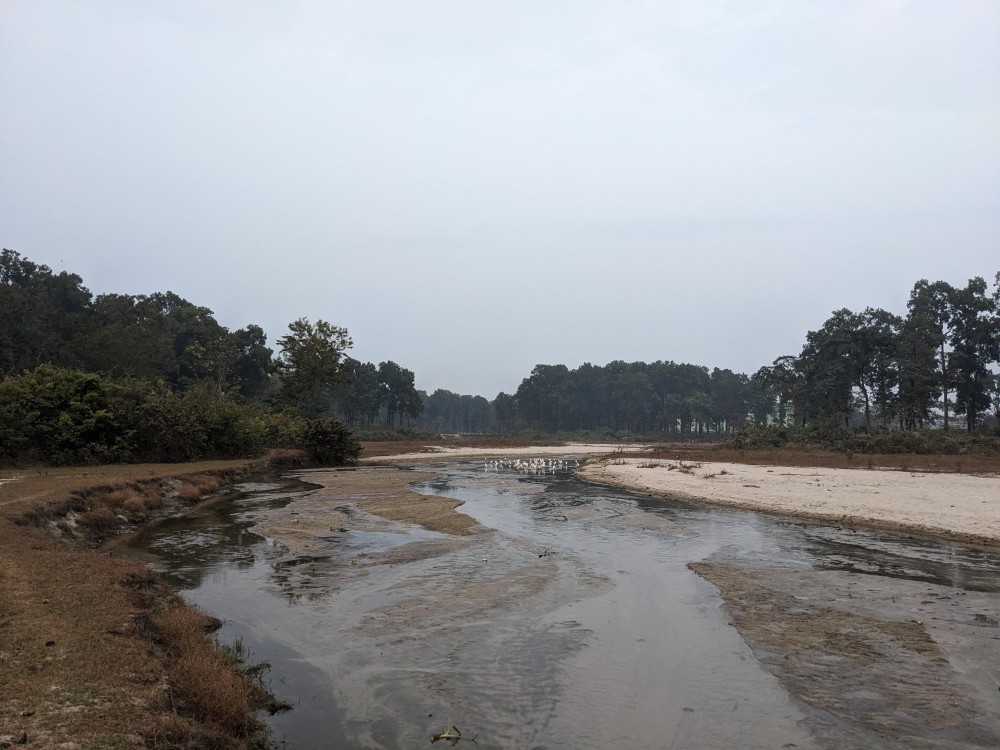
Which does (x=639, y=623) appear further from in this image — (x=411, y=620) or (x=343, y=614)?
(x=343, y=614)

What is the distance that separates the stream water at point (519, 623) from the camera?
7.67 metres

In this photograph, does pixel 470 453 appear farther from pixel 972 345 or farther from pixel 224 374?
pixel 972 345

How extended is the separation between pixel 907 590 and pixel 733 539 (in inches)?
277

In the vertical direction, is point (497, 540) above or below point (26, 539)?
below

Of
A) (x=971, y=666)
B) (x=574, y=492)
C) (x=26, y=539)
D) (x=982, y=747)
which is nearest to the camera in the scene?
(x=982, y=747)

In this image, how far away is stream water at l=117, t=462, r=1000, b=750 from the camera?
767 cm

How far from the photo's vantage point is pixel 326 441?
2151 inches

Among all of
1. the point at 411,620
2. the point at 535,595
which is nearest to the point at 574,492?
the point at 535,595

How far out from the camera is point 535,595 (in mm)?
13414

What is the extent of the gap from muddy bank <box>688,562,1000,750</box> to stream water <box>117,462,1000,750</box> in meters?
0.52

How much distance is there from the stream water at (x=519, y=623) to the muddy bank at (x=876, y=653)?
52 centimetres

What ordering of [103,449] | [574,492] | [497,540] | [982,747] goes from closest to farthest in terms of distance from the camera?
[982,747]
[497,540]
[103,449]
[574,492]

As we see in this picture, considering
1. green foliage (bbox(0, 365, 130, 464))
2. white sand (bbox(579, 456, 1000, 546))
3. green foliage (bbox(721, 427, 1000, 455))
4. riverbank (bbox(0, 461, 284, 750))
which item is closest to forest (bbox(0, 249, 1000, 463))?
green foliage (bbox(0, 365, 130, 464))

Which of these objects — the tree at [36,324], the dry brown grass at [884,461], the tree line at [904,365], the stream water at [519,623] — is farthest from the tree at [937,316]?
the tree at [36,324]
